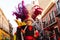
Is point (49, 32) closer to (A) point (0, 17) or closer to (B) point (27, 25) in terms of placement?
(B) point (27, 25)

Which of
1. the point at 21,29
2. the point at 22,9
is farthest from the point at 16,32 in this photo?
the point at 22,9

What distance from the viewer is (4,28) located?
0.90 m

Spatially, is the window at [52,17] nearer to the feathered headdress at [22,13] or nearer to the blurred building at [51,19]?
the blurred building at [51,19]

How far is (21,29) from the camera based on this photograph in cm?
79

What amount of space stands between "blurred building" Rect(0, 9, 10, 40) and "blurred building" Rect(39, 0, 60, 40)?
242 millimetres

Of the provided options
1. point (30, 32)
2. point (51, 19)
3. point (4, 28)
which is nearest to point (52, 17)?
point (51, 19)

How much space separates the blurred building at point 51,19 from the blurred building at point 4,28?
242 millimetres

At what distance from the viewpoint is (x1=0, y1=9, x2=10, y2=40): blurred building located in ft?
2.79

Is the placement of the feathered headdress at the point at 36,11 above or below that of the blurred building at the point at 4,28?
above

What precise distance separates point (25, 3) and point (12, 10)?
10 cm

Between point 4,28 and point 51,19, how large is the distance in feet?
1.03

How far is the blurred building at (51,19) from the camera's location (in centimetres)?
79

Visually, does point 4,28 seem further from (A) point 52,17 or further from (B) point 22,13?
(A) point 52,17

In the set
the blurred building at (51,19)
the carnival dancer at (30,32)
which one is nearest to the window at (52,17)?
the blurred building at (51,19)
